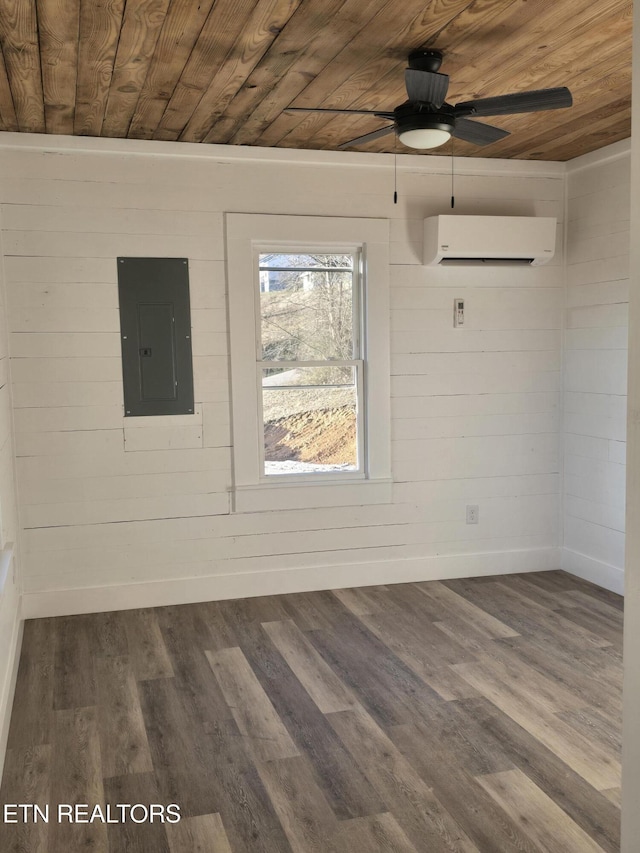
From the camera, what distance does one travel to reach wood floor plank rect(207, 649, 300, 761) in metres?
2.95

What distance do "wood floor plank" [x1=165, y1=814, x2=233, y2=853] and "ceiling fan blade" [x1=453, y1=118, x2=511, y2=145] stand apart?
2.70 metres

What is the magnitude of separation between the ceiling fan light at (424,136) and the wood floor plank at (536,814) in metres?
2.41

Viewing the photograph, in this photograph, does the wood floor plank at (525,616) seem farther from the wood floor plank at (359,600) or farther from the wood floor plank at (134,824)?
the wood floor plank at (134,824)

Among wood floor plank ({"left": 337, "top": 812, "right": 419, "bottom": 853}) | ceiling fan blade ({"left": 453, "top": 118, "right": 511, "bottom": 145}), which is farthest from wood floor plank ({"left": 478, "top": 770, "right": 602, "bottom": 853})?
ceiling fan blade ({"left": 453, "top": 118, "right": 511, "bottom": 145})

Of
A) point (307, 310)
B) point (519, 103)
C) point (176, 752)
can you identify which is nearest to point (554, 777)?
point (176, 752)

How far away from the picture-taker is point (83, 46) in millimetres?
2889

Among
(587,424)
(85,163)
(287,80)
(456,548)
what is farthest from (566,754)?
(85,163)

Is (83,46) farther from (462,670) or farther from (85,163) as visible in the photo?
(462,670)

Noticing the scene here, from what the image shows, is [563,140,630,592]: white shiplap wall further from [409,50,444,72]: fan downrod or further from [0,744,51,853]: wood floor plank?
[0,744,51,853]: wood floor plank

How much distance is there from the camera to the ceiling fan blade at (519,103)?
2.84m

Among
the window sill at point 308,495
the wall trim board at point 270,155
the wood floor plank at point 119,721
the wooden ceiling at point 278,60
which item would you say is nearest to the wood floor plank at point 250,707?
the wood floor plank at point 119,721

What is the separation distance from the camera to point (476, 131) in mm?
3295

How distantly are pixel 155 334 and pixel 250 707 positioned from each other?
2.15m

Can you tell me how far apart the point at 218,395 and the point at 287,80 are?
6.10ft
